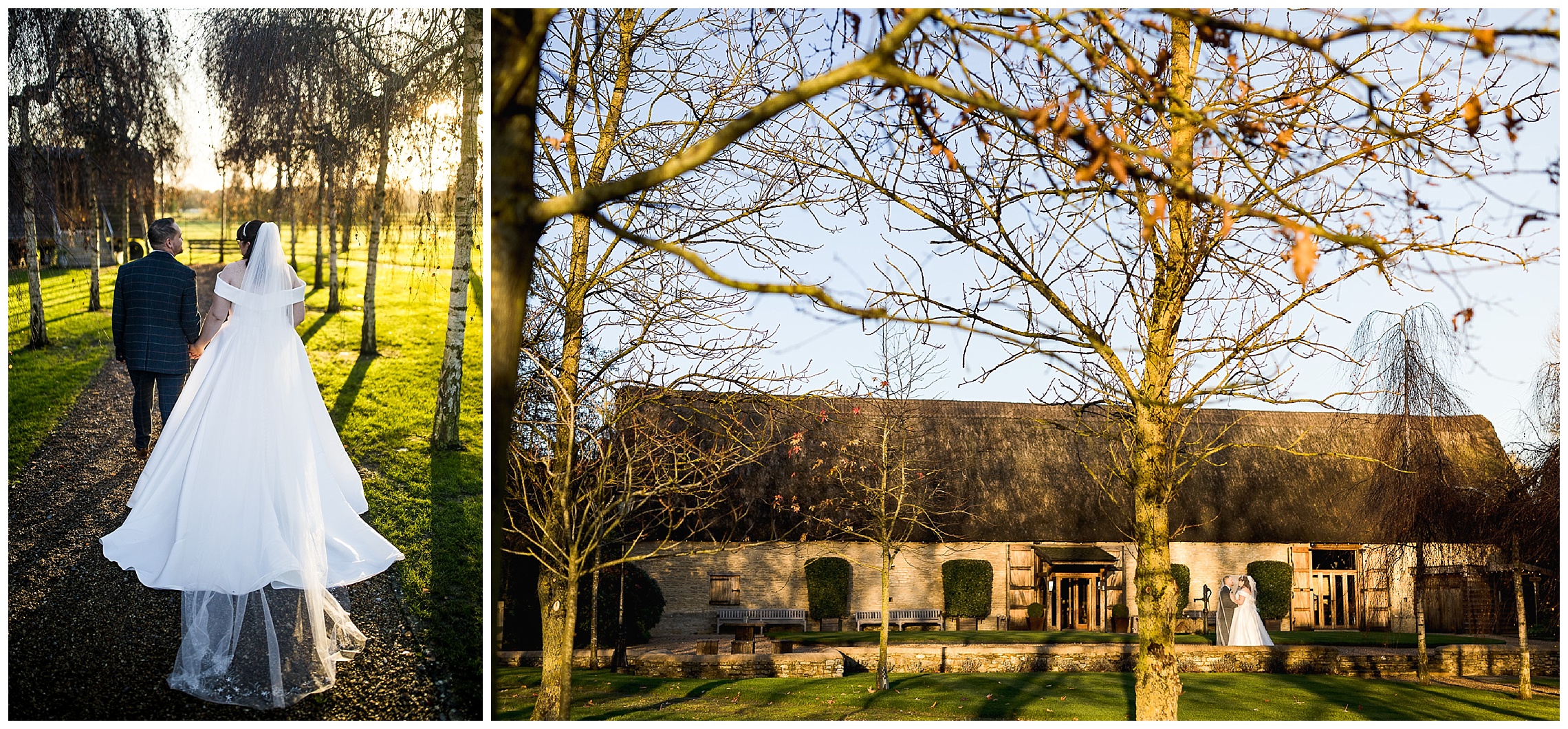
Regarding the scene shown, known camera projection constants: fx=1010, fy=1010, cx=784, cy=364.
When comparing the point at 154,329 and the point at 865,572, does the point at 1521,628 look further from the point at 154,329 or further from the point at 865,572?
the point at 154,329

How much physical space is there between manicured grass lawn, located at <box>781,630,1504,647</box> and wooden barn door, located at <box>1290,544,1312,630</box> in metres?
0.66

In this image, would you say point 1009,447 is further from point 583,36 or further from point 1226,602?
point 583,36

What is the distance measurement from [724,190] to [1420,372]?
33.5ft

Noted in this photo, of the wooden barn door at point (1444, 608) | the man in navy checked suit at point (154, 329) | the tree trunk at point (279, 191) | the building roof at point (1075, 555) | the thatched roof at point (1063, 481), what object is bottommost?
the wooden barn door at point (1444, 608)

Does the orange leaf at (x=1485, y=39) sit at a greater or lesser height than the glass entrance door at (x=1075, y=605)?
greater

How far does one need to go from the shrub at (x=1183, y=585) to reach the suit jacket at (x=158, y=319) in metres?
15.8

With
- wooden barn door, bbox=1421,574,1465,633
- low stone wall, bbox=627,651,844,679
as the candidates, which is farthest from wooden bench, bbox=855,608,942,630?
wooden barn door, bbox=1421,574,1465,633

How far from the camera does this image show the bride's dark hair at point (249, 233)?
200 inches

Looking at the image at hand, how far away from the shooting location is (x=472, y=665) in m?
5.02

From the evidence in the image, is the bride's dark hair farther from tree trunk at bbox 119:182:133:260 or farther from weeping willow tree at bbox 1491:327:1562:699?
weeping willow tree at bbox 1491:327:1562:699

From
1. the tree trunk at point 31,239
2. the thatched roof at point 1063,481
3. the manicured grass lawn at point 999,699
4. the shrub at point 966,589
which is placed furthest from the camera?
the shrub at point 966,589

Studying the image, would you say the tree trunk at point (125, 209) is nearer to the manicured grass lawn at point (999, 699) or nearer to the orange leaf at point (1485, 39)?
the manicured grass lawn at point (999, 699)

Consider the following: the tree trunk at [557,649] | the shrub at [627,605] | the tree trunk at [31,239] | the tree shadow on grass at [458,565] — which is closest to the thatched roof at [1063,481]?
the shrub at [627,605]

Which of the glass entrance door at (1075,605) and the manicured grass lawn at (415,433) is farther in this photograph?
the glass entrance door at (1075,605)
